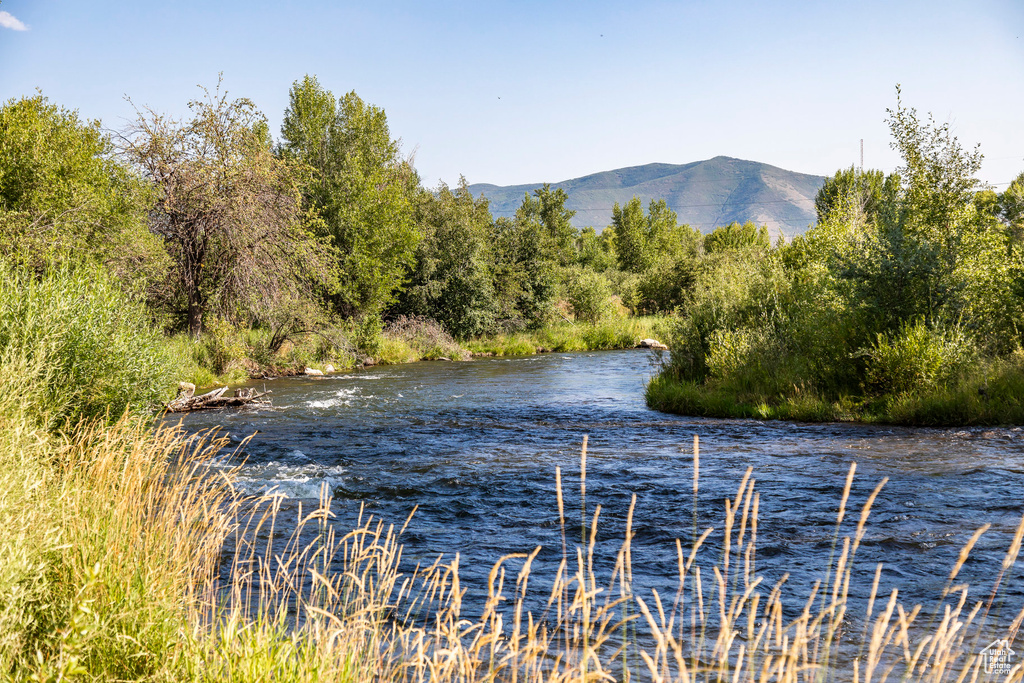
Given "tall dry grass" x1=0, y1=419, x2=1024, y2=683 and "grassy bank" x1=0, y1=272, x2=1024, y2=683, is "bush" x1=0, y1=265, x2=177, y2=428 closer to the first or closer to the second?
"grassy bank" x1=0, y1=272, x2=1024, y2=683

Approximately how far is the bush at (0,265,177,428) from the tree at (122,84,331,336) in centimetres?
1297

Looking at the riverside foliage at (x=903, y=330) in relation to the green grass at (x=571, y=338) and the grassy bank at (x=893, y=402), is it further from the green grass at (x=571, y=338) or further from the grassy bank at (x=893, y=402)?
the green grass at (x=571, y=338)

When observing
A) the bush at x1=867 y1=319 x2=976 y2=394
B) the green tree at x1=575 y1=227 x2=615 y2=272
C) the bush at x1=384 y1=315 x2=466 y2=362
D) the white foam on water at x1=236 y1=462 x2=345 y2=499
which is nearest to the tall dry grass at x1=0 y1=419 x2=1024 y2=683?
the white foam on water at x1=236 y1=462 x2=345 y2=499

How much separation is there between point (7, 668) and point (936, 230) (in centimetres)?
1829

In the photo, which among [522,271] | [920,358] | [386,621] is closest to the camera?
[386,621]

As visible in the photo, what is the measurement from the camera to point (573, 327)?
41.3 meters

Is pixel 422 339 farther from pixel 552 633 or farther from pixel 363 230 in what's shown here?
pixel 552 633

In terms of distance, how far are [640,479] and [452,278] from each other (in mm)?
29612

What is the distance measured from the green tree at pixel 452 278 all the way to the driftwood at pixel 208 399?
19.1m

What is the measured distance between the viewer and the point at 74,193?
1972cm

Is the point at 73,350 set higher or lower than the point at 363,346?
higher

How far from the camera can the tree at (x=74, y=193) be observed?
706 inches

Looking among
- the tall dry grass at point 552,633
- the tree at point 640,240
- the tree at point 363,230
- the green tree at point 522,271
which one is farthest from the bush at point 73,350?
the tree at point 640,240

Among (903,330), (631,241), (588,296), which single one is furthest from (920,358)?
(631,241)
